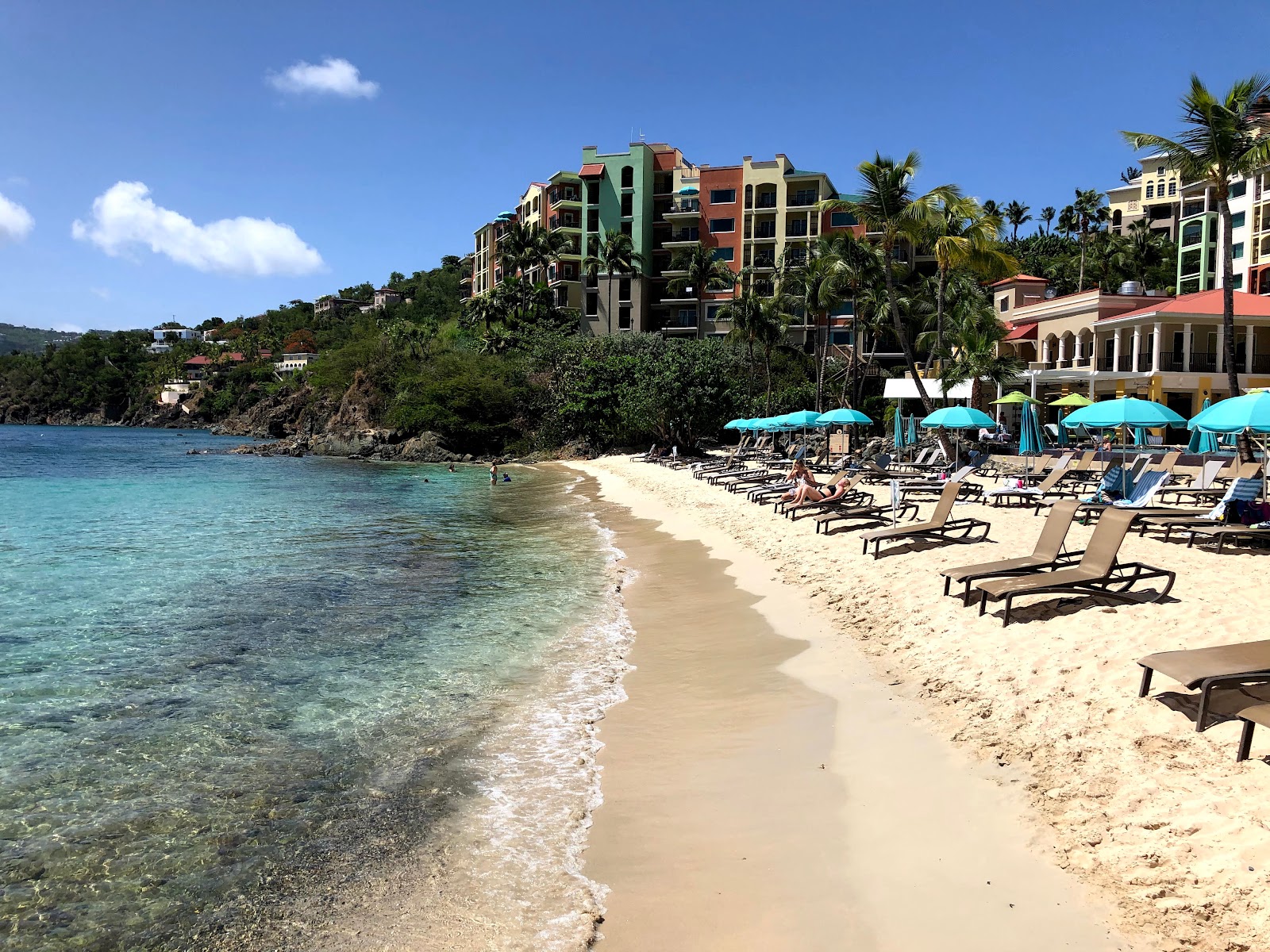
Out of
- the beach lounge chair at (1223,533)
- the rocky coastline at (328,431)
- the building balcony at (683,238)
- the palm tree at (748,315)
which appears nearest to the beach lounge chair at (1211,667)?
the beach lounge chair at (1223,533)

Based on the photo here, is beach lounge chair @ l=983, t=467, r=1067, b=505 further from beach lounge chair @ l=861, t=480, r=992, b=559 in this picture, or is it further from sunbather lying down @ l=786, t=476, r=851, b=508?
beach lounge chair @ l=861, t=480, r=992, b=559

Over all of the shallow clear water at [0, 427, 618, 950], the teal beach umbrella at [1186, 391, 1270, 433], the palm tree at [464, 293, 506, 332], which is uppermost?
the palm tree at [464, 293, 506, 332]

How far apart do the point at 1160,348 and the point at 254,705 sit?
40474 mm

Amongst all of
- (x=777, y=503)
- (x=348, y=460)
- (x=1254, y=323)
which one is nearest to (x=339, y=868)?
(x=777, y=503)

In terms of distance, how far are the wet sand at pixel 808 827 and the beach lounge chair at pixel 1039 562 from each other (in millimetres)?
1494

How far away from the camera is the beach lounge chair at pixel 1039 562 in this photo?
875cm

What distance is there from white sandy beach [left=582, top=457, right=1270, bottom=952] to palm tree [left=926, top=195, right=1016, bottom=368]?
21066 millimetres

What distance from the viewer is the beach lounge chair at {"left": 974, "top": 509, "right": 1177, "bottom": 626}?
7898 millimetres

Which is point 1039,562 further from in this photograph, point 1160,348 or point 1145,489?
point 1160,348

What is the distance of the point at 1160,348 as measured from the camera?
37.0m

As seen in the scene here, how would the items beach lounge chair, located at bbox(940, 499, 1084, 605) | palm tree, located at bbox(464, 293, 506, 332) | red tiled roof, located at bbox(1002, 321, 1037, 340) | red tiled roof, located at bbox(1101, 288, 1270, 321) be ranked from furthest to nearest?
palm tree, located at bbox(464, 293, 506, 332) < red tiled roof, located at bbox(1002, 321, 1037, 340) < red tiled roof, located at bbox(1101, 288, 1270, 321) < beach lounge chair, located at bbox(940, 499, 1084, 605)

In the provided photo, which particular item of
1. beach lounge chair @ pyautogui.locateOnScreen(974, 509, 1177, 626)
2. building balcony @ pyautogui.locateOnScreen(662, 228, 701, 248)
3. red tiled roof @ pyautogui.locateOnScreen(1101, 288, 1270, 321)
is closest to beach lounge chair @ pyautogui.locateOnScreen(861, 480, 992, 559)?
beach lounge chair @ pyautogui.locateOnScreen(974, 509, 1177, 626)

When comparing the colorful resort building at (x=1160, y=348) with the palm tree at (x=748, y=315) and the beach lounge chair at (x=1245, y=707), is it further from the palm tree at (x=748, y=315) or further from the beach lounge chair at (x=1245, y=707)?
the beach lounge chair at (x=1245, y=707)

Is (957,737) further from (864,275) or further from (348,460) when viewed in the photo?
(348,460)
